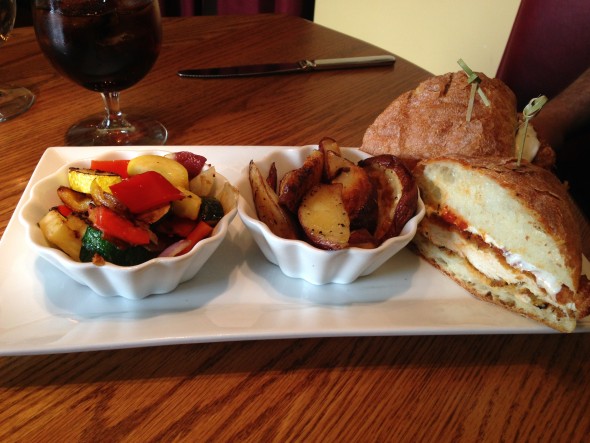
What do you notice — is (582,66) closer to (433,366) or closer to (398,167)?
(398,167)

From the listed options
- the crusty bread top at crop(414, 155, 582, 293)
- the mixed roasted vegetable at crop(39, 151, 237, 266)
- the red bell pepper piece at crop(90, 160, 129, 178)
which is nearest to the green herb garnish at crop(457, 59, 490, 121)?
the crusty bread top at crop(414, 155, 582, 293)

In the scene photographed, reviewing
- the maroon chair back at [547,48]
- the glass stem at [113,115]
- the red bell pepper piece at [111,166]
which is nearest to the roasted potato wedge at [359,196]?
the red bell pepper piece at [111,166]

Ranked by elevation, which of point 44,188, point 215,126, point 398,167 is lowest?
point 215,126

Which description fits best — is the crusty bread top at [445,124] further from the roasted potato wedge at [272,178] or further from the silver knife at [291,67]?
the silver knife at [291,67]

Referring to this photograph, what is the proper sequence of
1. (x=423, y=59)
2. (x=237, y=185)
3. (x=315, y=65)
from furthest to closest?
(x=423, y=59)
(x=315, y=65)
(x=237, y=185)

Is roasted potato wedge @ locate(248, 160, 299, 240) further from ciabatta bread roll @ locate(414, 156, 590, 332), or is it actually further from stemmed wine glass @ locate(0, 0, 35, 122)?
stemmed wine glass @ locate(0, 0, 35, 122)

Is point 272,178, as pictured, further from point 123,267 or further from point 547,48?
point 547,48

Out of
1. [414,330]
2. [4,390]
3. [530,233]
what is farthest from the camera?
[530,233]

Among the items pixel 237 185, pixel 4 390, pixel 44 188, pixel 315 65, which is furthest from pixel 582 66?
pixel 4 390
